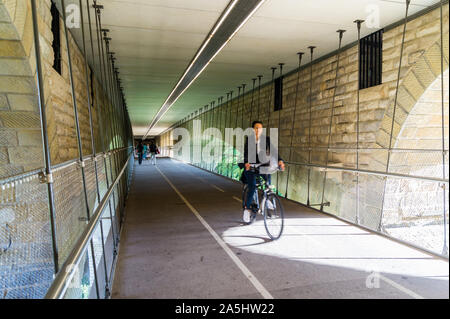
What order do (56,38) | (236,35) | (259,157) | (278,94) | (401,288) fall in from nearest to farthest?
(401,288) < (259,157) < (56,38) < (236,35) < (278,94)

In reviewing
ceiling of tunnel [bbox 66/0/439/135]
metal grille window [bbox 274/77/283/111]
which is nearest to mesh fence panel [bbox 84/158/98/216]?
ceiling of tunnel [bbox 66/0/439/135]

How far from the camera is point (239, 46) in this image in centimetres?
657

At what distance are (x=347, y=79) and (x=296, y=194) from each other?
3.63 metres

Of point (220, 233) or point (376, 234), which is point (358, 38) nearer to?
point (376, 234)

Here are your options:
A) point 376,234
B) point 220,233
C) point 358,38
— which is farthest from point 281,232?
point 358,38

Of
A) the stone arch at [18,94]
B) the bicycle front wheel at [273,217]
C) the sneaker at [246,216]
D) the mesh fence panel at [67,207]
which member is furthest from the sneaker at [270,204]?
the stone arch at [18,94]

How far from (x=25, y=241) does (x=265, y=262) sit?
2.22 m

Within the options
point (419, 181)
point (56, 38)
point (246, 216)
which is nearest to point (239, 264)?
point (246, 216)

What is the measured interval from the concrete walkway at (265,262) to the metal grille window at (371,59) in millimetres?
2735

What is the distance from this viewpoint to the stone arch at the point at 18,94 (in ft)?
10.5

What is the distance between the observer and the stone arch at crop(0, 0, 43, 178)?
3.21 m

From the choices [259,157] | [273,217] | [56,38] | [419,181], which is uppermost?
[56,38]

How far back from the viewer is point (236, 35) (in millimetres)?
5926

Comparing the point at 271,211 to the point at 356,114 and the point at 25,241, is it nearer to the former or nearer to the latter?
the point at 25,241
